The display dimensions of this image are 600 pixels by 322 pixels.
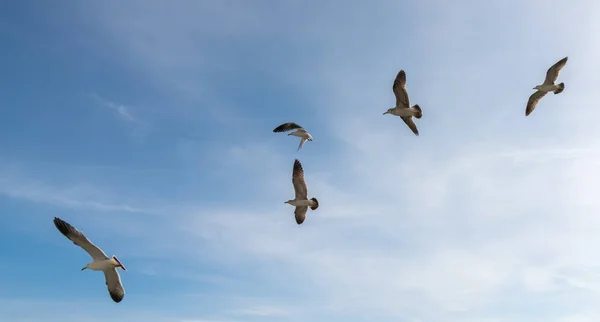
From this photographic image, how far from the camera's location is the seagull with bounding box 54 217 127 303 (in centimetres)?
2895

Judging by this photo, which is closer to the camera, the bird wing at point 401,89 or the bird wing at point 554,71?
the bird wing at point 401,89

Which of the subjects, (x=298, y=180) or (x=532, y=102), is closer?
(x=298, y=180)

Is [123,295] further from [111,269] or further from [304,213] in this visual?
[304,213]

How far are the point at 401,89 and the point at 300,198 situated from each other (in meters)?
9.03

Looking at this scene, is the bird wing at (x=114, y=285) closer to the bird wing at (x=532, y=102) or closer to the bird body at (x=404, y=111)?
the bird body at (x=404, y=111)

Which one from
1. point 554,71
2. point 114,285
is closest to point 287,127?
point 114,285

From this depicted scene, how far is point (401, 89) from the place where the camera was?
37.2m

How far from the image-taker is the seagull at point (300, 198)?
121 ft

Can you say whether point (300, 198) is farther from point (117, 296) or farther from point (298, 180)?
point (117, 296)

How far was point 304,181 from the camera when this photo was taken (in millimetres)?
36938

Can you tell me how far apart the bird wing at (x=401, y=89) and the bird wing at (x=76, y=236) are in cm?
1927

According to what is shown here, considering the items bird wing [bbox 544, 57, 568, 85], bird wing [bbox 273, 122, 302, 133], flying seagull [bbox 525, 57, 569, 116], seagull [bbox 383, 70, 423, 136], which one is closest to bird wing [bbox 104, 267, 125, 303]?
bird wing [bbox 273, 122, 302, 133]

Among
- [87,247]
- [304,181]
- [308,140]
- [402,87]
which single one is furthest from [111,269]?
[402,87]

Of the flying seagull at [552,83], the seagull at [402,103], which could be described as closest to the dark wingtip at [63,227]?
the seagull at [402,103]
